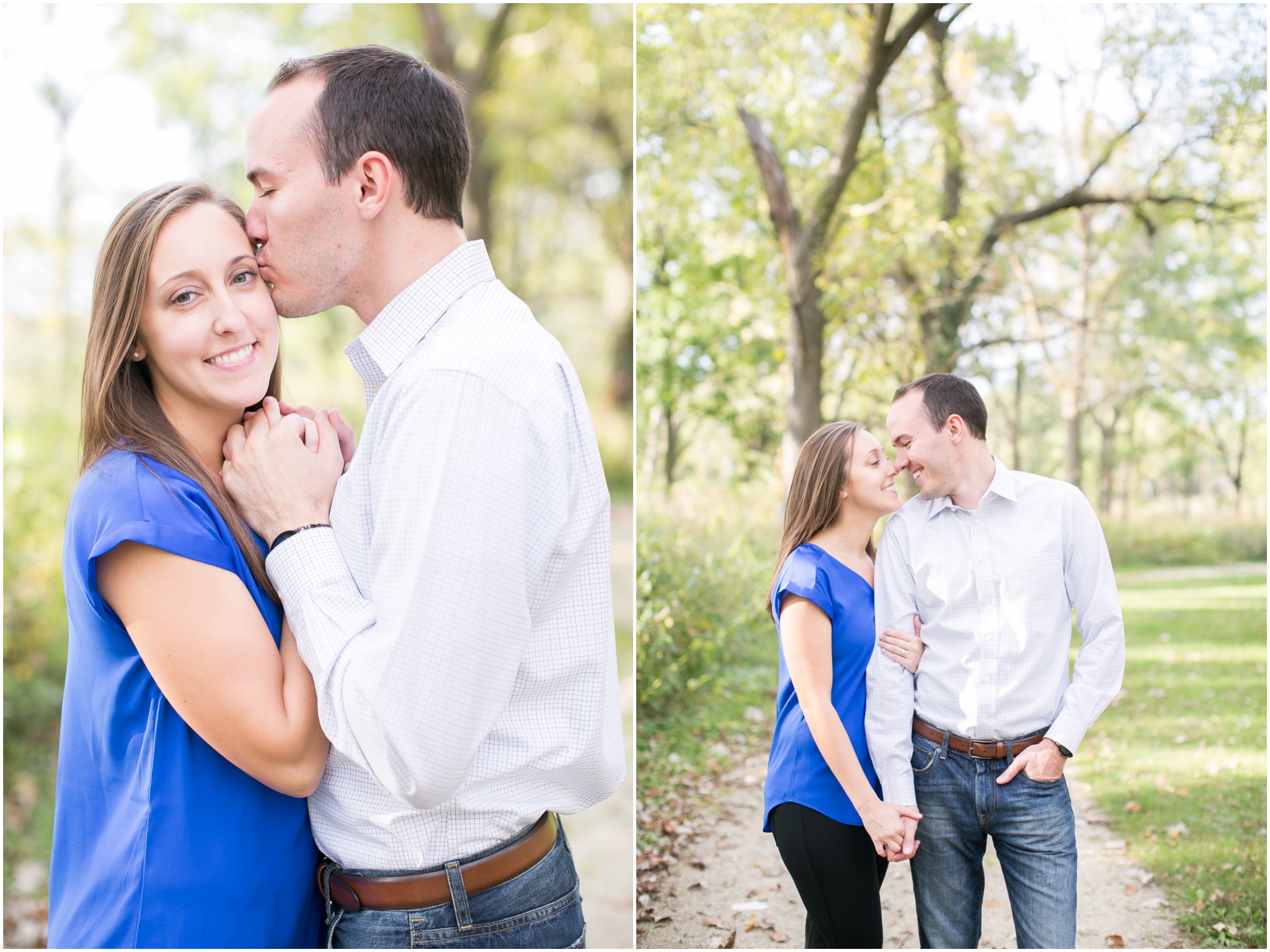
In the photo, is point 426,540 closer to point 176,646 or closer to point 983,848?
point 176,646

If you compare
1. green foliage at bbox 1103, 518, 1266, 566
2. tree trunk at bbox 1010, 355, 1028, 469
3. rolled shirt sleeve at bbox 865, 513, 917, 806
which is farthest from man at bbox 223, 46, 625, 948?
green foliage at bbox 1103, 518, 1266, 566

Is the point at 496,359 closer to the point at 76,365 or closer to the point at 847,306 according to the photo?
the point at 847,306

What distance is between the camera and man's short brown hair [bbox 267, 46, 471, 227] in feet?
5.43

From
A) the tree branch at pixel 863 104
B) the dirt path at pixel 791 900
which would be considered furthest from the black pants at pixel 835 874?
the tree branch at pixel 863 104

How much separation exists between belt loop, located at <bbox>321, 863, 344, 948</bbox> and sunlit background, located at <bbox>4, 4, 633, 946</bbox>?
1.38 meters

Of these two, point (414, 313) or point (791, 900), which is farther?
point (791, 900)

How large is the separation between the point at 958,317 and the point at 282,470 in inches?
131

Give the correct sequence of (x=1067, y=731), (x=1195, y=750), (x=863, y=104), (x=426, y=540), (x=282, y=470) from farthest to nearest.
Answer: (x=863, y=104), (x=1195, y=750), (x=1067, y=731), (x=282, y=470), (x=426, y=540)

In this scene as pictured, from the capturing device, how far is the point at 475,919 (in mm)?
1534

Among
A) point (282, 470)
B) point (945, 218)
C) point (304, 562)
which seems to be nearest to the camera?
point (304, 562)

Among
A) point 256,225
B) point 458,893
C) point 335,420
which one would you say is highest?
point 256,225

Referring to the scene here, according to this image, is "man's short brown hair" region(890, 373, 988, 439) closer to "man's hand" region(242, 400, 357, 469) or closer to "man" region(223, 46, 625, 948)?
"man" region(223, 46, 625, 948)

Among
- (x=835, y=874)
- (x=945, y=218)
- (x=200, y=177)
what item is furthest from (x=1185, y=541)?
(x=200, y=177)

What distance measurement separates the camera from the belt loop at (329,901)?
160 centimetres
